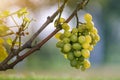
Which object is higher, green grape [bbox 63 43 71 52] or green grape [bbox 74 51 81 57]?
green grape [bbox 63 43 71 52]

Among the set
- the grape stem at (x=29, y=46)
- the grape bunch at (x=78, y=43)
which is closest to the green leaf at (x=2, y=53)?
the grape stem at (x=29, y=46)

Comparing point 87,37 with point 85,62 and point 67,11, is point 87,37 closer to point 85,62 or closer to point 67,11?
point 85,62

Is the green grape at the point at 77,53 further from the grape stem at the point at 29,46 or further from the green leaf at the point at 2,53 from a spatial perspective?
the green leaf at the point at 2,53

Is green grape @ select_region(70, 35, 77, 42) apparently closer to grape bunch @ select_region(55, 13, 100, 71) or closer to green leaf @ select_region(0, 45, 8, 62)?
grape bunch @ select_region(55, 13, 100, 71)

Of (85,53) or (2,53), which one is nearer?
(85,53)

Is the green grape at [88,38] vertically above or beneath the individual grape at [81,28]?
beneath

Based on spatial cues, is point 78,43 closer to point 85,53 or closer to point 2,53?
point 85,53

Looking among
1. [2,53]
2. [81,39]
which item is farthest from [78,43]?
[2,53]

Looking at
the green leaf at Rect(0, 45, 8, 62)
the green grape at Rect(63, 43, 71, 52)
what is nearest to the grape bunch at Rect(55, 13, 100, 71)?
the green grape at Rect(63, 43, 71, 52)

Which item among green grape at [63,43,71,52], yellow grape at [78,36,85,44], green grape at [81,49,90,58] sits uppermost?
yellow grape at [78,36,85,44]
